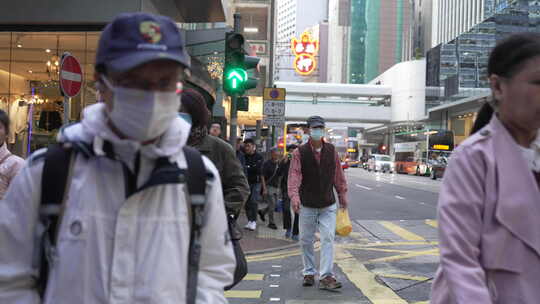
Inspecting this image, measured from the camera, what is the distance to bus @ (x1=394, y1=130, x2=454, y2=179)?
150ft

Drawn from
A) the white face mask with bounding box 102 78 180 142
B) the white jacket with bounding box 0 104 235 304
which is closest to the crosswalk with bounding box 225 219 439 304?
the white jacket with bounding box 0 104 235 304

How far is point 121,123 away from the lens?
5.38 feet

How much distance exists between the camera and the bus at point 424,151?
45.6m

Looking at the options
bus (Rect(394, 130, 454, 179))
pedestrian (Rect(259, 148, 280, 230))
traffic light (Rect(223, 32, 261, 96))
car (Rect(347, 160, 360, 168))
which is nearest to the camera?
traffic light (Rect(223, 32, 261, 96))

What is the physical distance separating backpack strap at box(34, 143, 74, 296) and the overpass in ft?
225

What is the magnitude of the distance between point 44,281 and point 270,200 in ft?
35.7

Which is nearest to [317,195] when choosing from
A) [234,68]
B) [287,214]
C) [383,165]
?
[234,68]

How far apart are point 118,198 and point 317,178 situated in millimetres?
5222

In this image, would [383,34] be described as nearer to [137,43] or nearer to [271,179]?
[271,179]

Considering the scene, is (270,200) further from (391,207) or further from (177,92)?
(177,92)

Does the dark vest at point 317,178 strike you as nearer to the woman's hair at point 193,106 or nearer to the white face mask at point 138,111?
the woman's hair at point 193,106

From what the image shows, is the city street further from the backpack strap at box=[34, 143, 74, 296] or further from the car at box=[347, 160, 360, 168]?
the car at box=[347, 160, 360, 168]

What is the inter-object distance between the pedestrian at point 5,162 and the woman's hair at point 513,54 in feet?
13.1

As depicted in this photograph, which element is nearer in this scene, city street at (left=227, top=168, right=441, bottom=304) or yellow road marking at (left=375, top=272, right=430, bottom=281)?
city street at (left=227, top=168, right=441, bottom=304)
